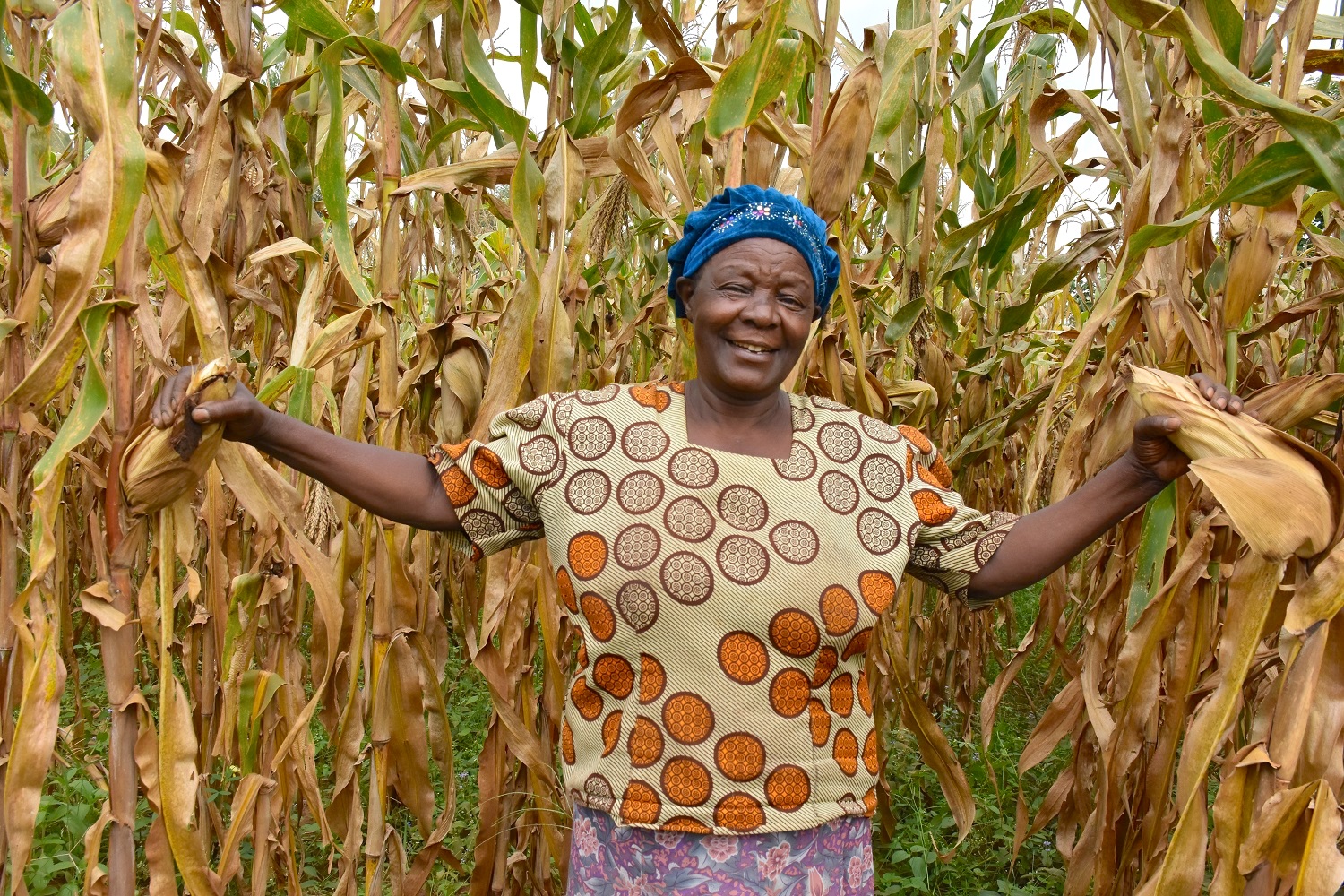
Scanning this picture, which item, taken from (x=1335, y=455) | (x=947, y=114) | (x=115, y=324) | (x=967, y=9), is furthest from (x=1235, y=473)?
(x=967, y=9)

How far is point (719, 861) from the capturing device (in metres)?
1.34

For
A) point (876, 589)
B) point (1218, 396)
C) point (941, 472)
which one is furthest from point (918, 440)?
point (1218, 396)

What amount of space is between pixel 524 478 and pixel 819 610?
0.44 m

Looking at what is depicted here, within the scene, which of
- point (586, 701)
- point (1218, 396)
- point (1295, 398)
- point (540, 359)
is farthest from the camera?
point (540, 359)

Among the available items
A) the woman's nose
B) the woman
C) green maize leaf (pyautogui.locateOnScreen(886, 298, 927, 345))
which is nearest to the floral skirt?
the woman

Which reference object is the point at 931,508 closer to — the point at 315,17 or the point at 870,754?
the point at 870,754

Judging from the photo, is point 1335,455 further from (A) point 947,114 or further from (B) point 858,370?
(A) point 947,114

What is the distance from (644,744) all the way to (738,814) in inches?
6.0

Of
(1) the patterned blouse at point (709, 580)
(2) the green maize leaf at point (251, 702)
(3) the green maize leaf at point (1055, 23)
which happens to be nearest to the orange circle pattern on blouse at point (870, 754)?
(1) the patterned blouse at point (709, 580)

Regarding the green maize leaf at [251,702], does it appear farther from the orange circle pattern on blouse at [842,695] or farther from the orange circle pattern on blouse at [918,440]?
the orange circle pattern on blouse at [918,440]

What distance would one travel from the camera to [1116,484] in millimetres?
1289

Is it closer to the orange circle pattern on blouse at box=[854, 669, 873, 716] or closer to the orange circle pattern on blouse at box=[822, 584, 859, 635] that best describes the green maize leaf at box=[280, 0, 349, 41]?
the orange circle pattern on blouse at box=[822, 584, 859, 635]

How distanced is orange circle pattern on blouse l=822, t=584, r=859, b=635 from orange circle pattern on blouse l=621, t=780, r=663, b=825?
12.5 inches

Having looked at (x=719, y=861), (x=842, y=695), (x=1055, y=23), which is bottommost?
(x=719, y=861)
